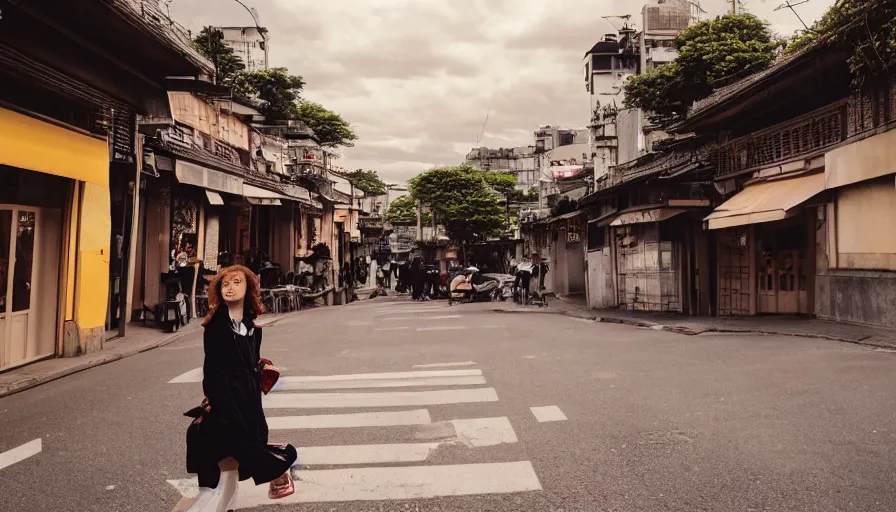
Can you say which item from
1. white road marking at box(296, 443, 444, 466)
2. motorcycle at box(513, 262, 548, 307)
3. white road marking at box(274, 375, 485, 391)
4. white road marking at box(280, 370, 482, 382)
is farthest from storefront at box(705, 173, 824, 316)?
white road marking at box(296, 443, 444, 466)

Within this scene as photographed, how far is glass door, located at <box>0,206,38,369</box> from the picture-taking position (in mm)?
9109

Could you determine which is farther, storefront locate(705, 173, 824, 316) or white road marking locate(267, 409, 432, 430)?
storefront locate(705, 173, 824, 316)

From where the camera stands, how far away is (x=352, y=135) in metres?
46.9

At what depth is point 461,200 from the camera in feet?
161

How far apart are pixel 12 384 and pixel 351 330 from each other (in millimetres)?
7278

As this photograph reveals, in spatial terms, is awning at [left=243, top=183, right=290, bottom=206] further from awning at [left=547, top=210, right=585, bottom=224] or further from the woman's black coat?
the woman's black coat

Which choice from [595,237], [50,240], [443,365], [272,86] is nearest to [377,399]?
[443,365]

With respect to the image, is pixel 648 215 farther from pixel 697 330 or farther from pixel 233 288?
pixel 233 288

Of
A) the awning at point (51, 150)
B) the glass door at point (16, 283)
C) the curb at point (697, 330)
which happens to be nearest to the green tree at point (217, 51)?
the awning at point (51, 150)

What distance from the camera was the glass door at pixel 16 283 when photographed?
911cm

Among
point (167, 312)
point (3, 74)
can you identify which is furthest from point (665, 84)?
point (3, 74)

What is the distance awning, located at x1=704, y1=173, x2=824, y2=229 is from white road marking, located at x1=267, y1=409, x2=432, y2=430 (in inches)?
400

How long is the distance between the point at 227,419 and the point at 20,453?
111 inches

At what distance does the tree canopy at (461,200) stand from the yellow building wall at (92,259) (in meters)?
38.7
